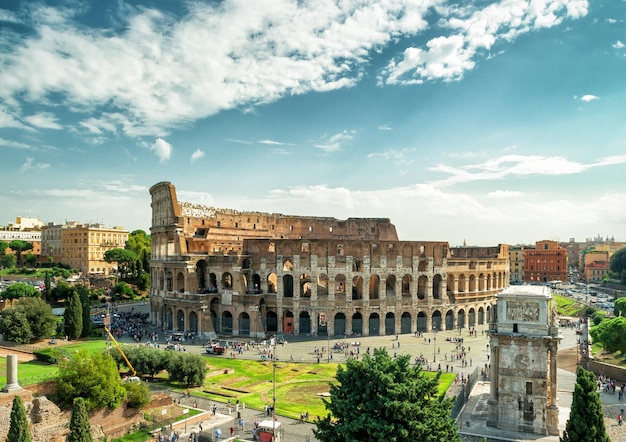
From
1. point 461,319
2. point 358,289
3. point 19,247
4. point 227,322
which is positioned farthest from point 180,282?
point 19,247

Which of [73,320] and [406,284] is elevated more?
[406,284]

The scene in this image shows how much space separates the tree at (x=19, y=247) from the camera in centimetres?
11294

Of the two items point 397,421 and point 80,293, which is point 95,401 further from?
point 80,293

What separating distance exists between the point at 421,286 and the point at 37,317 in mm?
44432

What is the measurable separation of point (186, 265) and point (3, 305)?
107 feet

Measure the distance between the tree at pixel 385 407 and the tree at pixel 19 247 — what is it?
113055mm

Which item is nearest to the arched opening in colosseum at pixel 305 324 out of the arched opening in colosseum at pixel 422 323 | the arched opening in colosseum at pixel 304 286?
the arched opening in colosseum at pixel 304 286

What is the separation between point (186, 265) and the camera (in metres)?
58.3

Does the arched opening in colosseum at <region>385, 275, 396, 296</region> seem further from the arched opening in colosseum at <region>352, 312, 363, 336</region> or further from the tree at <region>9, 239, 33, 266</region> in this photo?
the tree at <region>9, 239, 33, 266</region>

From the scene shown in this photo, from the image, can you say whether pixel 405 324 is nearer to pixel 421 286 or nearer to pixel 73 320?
pixel 421 286

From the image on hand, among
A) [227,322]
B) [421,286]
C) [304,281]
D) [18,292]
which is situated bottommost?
[227,322]

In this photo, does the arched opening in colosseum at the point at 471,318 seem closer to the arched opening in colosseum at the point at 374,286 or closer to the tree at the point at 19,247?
the arched opening in colosseum at the point at 374,286

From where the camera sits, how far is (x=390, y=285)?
6400 centimetres

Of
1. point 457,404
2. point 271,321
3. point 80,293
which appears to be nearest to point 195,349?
point 271,321
